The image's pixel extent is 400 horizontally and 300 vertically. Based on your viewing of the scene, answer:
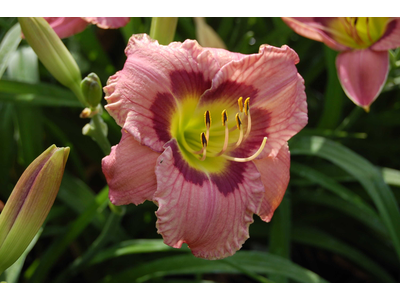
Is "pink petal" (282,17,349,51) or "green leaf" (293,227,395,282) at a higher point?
"pink petal" (282,17,349,51)

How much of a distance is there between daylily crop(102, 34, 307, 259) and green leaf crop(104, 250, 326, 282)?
32cm

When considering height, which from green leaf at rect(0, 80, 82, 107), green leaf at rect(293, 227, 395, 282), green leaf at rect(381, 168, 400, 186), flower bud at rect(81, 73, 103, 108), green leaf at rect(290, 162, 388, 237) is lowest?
green leaf at rect(293, 227, 395, 282)

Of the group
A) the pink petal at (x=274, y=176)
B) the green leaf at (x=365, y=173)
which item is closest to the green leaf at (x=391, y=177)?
the green leaf at (x=365, y=173)

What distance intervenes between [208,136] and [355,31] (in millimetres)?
530

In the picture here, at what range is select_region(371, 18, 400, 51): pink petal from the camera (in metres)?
0.90

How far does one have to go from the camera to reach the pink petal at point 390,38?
90 cm

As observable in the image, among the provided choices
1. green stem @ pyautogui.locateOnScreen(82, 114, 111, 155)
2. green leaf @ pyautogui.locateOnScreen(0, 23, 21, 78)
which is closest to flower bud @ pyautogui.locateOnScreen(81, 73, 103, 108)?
green stem @ pyautogui.locateOnScreen(82, 114, 111, 155)

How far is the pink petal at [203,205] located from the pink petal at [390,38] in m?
0.49

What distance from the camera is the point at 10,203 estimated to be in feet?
1.99

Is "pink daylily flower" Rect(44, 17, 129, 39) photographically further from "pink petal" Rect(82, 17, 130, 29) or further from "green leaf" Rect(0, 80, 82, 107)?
"green leaf" Rect(0, 80, 82, 107)

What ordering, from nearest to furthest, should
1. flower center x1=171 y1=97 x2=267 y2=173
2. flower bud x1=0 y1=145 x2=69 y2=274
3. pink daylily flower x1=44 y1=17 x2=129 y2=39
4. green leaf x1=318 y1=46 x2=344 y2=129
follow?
flower bud x1=0 y1=145 x2=69 y2=274, flower center x1=171 y1=97 x2=267 y2=173, pink daylily flower x1=44 y1=17 x2=129 y2=39, green leaf x1=318 y1=46 x2=344 y2=129

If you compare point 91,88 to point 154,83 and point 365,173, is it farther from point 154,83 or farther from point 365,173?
point 365,173
